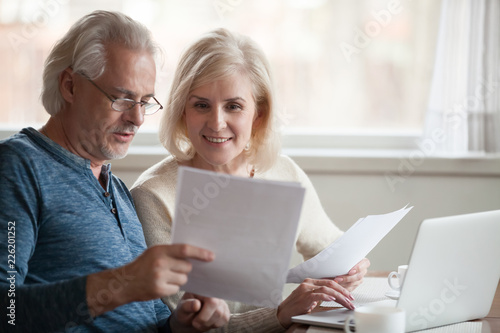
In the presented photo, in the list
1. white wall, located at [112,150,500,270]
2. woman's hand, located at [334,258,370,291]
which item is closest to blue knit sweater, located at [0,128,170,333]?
woman's hand, located at [334,258,370,291]

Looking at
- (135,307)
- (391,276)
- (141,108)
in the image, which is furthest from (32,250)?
(391,276)

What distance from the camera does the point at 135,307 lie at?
141 centimetres

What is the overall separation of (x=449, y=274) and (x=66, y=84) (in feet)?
3.04

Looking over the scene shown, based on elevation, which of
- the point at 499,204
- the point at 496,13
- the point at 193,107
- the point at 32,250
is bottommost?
the point at 499,204

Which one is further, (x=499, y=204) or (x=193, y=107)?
(x=499, y=204)

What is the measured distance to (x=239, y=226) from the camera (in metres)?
1.02

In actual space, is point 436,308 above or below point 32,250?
below

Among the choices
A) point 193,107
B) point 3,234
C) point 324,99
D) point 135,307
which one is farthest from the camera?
point 324,99

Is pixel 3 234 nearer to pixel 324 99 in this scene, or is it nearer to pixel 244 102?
pixel 244 102

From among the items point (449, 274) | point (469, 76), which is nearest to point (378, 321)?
point (449, 274)

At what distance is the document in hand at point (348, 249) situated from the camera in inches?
54.9

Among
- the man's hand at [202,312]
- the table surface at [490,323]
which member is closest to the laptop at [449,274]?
the table surface at [490,323]

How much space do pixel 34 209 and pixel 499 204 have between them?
2.11 m

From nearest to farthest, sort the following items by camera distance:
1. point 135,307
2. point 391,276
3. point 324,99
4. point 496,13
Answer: point 135,307 → point 391,276 → point 496,13 → point 324,99
